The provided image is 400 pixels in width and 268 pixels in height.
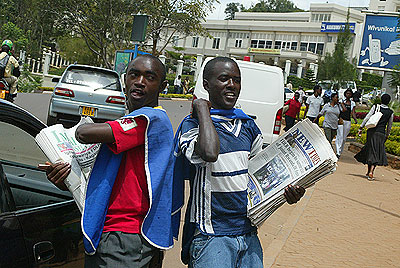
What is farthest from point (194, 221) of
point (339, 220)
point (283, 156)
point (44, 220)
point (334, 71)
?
point (334, 71)

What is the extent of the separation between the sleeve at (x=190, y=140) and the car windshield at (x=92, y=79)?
998 cm

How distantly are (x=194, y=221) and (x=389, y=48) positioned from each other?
3361 cm

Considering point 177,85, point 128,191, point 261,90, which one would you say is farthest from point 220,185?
point 177,85

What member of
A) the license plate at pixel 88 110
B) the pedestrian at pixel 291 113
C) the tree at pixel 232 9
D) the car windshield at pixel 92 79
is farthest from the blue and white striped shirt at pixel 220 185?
the tree at pixel 232 9

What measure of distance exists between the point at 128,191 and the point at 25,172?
4.91ft

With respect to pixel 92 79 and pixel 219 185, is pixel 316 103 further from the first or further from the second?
pixel 219 185

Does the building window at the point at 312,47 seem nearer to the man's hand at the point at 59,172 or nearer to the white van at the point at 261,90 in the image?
the white van at the point at 261,90

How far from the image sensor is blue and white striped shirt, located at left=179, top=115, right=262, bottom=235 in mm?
2732

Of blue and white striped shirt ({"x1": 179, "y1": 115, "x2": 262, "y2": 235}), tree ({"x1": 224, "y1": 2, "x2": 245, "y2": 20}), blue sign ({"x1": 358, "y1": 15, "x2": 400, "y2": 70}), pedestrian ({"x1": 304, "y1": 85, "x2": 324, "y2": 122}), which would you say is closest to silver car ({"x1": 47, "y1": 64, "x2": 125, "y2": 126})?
pedestrian ({"x1": 304, "y1": 85, "x2": 324, "y2": 122})

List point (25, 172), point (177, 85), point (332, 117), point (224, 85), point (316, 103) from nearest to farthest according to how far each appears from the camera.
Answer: point (224, 85)
point (25, 172)
point (332, 117)
point (316, 103)
point (177, 85)

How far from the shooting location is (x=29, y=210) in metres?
2.74

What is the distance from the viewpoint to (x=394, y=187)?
37.7 ft

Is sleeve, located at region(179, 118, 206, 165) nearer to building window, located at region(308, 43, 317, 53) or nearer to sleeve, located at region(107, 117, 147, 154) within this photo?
sleeve, located at region(107, 117, 147, 154)

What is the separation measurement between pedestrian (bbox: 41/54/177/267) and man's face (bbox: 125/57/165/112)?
105 millimetres
